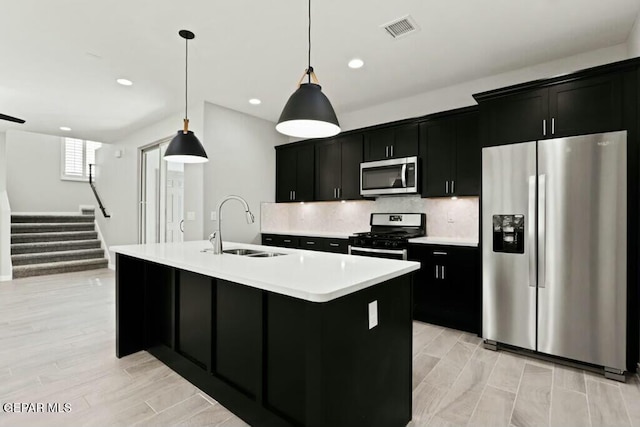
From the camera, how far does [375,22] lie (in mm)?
2645

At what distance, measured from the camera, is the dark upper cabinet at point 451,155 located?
11.7 feet

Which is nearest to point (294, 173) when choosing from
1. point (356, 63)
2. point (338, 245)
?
point (338, 245)

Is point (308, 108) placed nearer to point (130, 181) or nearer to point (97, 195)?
point (130, 181)

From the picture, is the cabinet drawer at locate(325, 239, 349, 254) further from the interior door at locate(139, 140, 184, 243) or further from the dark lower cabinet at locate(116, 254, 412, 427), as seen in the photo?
the interior door at locate(139, 140, 184, 243)

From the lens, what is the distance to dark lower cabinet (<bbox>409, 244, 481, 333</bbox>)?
3256 mm

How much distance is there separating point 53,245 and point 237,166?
4.92 metres

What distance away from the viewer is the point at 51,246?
22.2 feet

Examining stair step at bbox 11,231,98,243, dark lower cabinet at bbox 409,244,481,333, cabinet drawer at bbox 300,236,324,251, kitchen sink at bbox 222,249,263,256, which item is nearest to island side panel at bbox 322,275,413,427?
kitchen sink at bbox 222,249,263,256

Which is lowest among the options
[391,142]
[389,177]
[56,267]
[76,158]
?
[56,267]

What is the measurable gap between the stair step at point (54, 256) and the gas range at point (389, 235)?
610 cm

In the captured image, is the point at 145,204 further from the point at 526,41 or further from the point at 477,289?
the point at 526,41

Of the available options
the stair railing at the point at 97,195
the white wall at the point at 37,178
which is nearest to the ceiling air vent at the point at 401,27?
the stair railing at the point at 97,195

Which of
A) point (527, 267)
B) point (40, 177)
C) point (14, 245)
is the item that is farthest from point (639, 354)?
point (40, 177)

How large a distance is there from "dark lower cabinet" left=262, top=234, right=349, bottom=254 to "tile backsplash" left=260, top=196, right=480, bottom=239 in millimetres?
234
